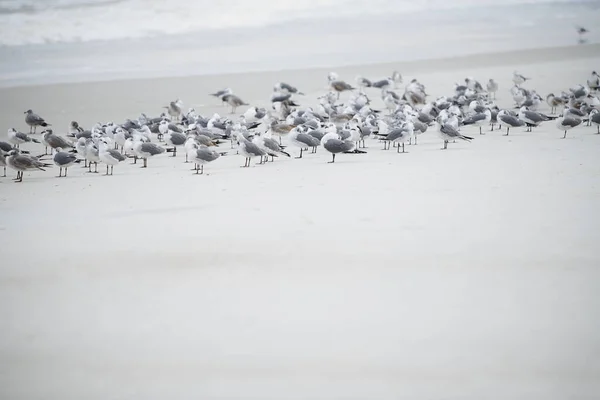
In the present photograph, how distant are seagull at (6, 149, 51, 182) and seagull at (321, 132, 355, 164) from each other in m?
3.89

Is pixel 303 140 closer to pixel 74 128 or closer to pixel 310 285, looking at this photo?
pixel 74 128

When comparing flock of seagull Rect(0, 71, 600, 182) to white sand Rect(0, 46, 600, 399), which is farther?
flock of seagull Rect(0, 71, 600, 182)

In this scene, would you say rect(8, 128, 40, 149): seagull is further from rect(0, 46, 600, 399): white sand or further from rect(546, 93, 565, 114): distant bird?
rect(546, 93, 565, 114): distant bird

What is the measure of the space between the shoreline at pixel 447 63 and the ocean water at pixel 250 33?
576 mm

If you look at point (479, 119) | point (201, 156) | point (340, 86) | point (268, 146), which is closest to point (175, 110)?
point (340, 86)

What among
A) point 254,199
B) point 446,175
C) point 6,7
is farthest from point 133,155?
point 6,7

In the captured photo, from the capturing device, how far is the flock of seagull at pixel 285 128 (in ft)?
35.9

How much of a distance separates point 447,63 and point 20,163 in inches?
550

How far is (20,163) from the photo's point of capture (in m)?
10.6

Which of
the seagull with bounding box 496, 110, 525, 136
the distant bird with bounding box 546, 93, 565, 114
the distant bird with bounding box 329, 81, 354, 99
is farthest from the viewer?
the distant bird with bounding box 329, 81, 354, 99

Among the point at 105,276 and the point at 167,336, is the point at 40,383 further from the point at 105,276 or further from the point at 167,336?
the point at 105,276

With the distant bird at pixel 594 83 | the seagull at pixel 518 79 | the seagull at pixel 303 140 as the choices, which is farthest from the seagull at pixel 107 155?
the distant bird at pixel 594 83

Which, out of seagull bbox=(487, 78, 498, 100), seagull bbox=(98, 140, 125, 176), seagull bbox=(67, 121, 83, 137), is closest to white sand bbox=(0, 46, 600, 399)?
seagull bbox=(98, 140, 125, 176)

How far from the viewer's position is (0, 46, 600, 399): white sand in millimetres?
4773
